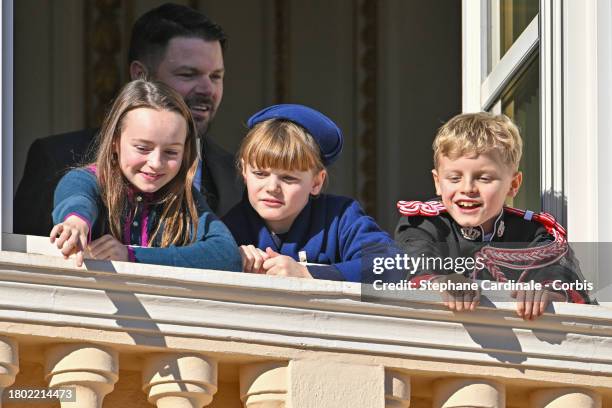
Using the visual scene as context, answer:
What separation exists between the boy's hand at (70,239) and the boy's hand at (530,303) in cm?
101

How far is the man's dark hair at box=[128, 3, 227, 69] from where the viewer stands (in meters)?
6.70

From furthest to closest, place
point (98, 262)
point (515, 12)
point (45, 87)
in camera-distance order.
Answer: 1. point (45, 87)
2. point (515, 12)
3. point (98, 262)

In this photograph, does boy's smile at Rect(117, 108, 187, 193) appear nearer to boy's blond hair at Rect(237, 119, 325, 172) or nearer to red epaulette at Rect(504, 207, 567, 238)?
boy's blond hair at Rect(237, 119, 325, 172)

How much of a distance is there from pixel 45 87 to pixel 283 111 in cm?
251

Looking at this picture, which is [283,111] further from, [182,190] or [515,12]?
[515,12]

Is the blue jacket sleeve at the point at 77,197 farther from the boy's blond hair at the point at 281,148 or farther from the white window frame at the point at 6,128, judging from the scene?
the boy's blond hair at the point at 281,148

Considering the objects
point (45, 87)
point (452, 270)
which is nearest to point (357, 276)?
point (452, 270)

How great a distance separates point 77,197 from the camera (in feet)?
18.0

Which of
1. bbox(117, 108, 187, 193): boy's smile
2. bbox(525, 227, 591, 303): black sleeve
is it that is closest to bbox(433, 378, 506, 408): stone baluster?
bbox(525, 227, 591, 303): black sleeve

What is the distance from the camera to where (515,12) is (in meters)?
6.53

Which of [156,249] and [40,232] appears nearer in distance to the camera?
[156,249]

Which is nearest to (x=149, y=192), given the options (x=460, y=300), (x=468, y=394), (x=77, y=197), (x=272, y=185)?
(x=77, y=197)

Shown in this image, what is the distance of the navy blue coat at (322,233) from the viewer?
229 inches

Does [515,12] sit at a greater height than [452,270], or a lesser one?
greater
